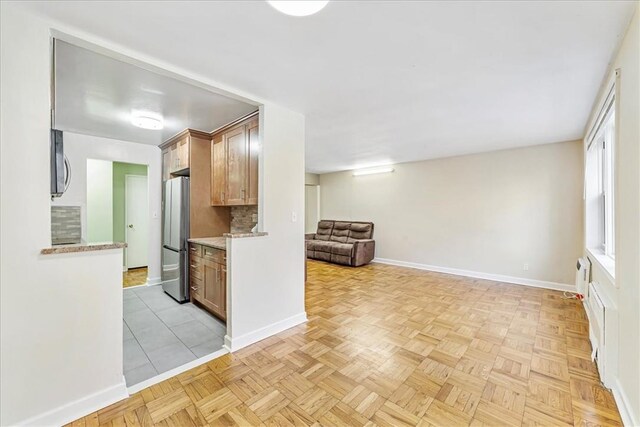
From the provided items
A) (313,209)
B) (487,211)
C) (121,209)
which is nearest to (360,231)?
(313,209)

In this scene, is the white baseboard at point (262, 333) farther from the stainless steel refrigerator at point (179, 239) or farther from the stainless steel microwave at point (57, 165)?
the stainless steel microwave at point (57, 165)

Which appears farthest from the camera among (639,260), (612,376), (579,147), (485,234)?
(485,234)

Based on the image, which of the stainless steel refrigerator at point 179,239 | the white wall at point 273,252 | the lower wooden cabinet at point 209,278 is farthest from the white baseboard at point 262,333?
the stainless steel refrigerator at point 179,239

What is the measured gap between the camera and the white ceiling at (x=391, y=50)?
143 cm

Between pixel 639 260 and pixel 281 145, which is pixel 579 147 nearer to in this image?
pixel 639 260

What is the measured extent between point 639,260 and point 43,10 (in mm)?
3382

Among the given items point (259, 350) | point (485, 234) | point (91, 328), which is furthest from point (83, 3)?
point (485, 234)

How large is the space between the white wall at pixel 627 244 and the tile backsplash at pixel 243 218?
337 centimetres

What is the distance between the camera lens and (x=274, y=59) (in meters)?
1.89

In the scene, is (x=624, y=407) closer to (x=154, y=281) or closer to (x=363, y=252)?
(x=363, y=252)

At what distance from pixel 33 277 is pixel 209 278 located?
1.75 metres

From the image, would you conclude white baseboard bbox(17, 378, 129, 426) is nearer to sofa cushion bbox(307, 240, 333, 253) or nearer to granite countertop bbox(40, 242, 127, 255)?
granite countertop bbox(40, 242, 127, 255)

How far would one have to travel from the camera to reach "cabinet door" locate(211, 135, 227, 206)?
351 centimetres

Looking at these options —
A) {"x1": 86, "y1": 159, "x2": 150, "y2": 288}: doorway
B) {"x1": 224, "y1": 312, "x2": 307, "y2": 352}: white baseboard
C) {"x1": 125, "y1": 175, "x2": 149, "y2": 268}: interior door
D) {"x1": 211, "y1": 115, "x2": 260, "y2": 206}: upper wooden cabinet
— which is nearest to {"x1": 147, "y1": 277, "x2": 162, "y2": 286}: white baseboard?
A: {"x1": 86, "y1": 159, "x2": 150, "y2": 288}: doorway
